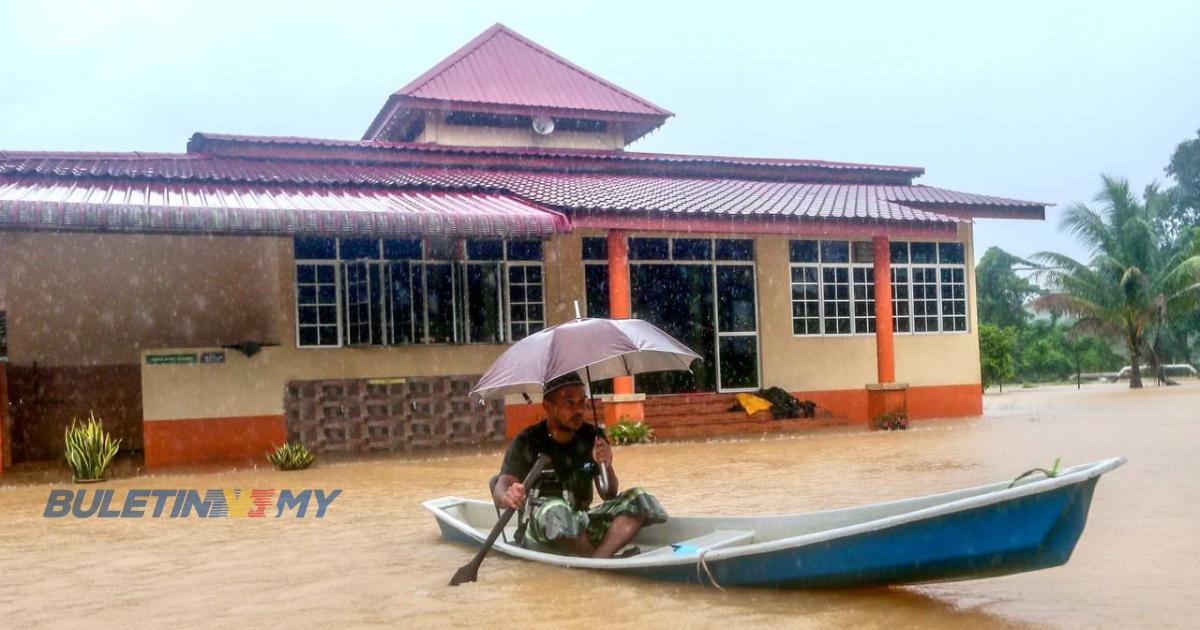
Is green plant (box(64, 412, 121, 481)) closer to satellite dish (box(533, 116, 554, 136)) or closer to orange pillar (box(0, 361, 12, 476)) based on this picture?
orange pillar (box(0, 361, 12, 476))

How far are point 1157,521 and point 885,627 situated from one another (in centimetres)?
323

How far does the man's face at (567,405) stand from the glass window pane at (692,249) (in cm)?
1067

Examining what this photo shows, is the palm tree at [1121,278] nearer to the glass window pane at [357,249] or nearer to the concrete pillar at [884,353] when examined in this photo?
the concrete pillar at [884,353]

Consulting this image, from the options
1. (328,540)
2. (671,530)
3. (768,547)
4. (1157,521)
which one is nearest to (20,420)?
(328,540)

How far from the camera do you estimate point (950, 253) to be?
1819cm

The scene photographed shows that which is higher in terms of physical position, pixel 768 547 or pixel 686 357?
pixel 686 357

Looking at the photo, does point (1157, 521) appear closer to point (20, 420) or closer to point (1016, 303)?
point (20, 420)

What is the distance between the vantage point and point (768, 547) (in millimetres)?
5180

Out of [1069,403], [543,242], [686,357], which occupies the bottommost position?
[1069,403]

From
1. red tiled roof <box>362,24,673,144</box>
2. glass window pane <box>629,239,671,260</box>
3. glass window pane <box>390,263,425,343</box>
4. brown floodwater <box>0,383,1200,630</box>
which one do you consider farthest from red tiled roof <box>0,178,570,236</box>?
red tiled roof <box>362,24,673,144</box>

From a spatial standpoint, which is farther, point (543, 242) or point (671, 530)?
point (543, 242)

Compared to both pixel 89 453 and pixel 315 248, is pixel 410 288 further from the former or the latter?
pixel 89 453

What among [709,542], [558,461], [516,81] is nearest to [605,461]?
[558,461]

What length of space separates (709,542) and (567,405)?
1.09 meters
